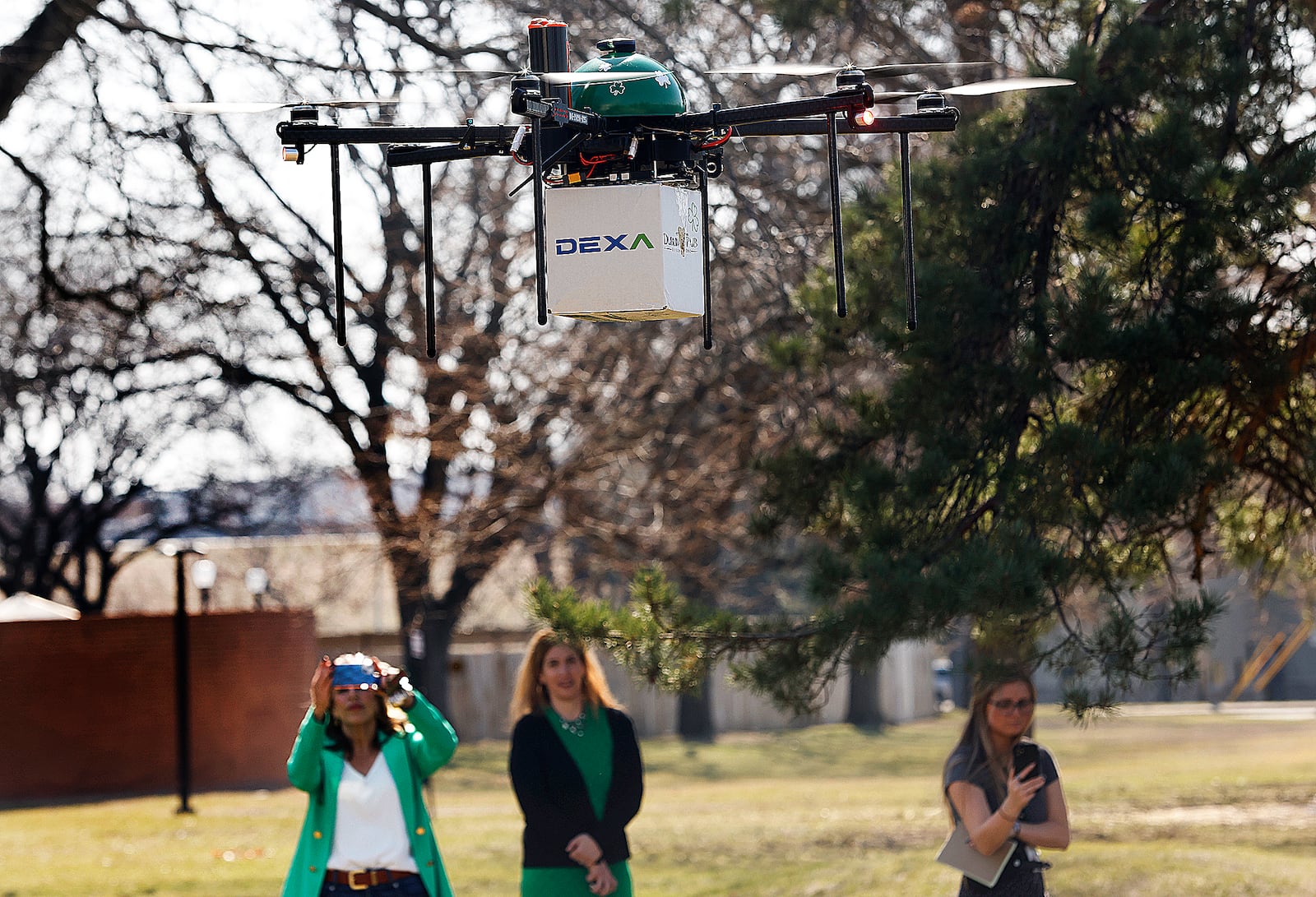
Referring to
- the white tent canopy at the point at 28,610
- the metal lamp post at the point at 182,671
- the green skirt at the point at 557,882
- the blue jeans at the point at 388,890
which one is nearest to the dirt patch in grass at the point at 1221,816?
the green skirt at the point at 557,882

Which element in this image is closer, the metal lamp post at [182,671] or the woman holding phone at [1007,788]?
the woman holding phone at [1007,788]

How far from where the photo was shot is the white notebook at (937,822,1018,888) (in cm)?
592

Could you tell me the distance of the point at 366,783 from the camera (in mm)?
6031

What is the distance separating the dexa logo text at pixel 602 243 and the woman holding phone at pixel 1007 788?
3.21 metres

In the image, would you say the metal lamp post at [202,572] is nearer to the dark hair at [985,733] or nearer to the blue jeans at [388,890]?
the blue jeans at [388,890]

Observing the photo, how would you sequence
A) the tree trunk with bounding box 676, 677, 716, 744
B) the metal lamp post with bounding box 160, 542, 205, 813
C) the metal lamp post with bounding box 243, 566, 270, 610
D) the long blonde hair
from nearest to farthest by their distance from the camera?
the long blonde hair
the metal lamp post with bounding box 160, 542, 205, 813
the metal lamp post with bounding box 243, 566, 270, 610
the tree trunk with bounding box 676, 677, 716, 744

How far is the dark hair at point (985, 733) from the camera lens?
6.12 metres

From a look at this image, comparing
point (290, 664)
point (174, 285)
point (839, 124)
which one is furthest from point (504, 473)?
point (839, 124)

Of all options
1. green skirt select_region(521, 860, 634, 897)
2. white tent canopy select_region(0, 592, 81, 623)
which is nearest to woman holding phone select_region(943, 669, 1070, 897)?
green skirt select_region(521, 860, 634, 897)

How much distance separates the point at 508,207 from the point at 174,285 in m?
3.41

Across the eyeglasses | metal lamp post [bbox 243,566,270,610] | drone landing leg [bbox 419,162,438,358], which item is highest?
drone landing leg [bbox 419,162,438,358]

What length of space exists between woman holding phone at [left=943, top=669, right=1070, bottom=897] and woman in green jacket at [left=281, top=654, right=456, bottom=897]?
1.88 meters

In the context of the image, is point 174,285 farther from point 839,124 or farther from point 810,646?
point 839,124

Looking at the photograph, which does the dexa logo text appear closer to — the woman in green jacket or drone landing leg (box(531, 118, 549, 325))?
drone landing leg (box(531, 118, 549, 325))
